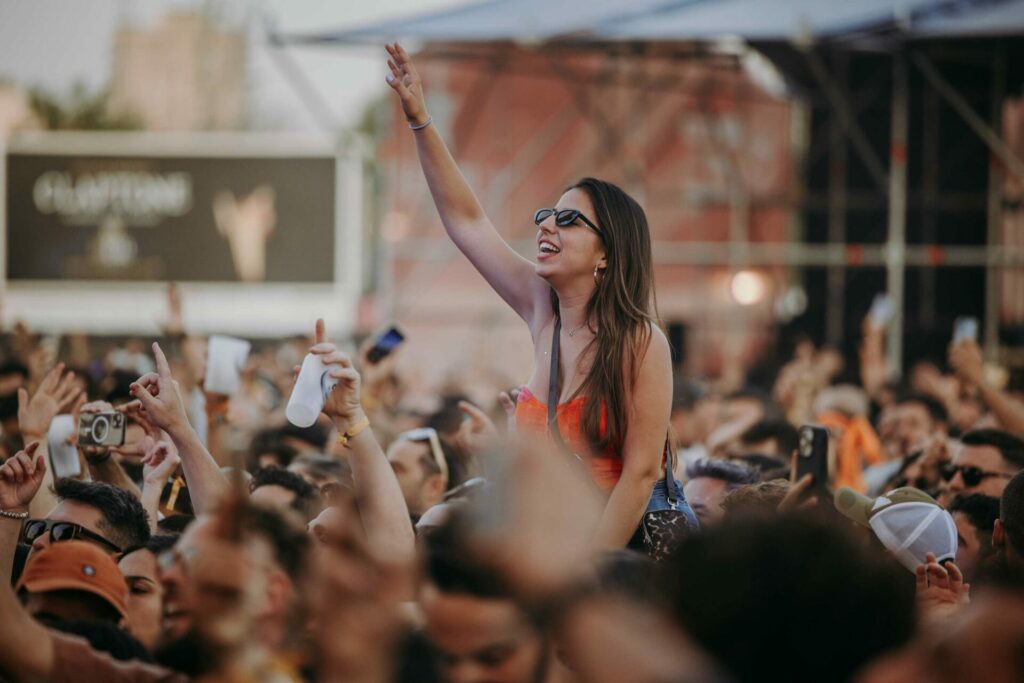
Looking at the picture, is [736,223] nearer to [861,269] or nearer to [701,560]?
[861,269]

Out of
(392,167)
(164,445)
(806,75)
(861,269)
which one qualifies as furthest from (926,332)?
(164,445)

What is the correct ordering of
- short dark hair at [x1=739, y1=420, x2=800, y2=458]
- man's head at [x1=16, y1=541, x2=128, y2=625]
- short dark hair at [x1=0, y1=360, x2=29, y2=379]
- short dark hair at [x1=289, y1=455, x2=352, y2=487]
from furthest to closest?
short dark hair at [x1=0, y1=360, x2=29, y2=379], short dark hair at [x1=739, y1=420, x2=800, y2=458], short dark hair at [x1=289, y1=455, x2=352, y2=487], man's head at [x1=16, y1=541, x2=128, y2=625]

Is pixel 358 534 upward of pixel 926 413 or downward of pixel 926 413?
upward

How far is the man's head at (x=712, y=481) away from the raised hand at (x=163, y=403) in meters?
2.13

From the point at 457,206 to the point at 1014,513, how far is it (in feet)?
6.15

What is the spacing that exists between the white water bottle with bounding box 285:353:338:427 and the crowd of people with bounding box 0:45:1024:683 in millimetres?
30

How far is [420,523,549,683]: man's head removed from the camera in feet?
8.02

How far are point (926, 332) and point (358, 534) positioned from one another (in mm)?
14753

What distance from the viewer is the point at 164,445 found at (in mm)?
4863

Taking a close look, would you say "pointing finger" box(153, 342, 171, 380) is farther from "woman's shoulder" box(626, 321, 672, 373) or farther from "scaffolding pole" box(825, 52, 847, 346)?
"scaffolding pole" box(825, 52, 847, 346)

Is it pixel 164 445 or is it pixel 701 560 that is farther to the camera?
pixel 164 445

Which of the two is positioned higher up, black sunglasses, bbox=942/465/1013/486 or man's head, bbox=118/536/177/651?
black sunglasses, bbox=942/465/1013/486

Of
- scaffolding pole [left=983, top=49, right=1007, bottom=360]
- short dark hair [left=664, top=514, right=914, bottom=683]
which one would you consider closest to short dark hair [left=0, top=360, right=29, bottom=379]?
short dark hair [left=664, top=514, right=914, bottom=683]

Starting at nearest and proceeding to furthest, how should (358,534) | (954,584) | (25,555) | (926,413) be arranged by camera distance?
(358,534) → (954,584) → (25,555) → (926,413)
